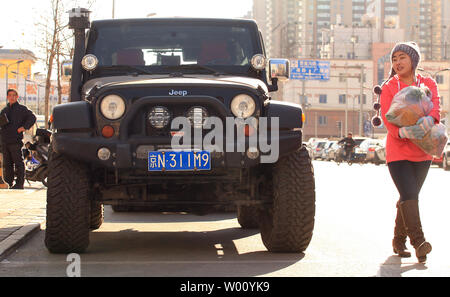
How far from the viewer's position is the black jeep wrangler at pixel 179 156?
23.4 ft

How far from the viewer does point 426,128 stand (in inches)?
281

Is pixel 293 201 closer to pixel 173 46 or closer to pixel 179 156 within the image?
pixel 179 156

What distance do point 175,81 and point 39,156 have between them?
10004mm

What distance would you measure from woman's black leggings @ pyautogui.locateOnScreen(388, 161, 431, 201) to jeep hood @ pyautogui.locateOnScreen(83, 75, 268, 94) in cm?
133

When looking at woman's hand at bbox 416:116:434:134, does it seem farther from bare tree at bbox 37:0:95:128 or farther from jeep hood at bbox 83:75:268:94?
bare tree at bbox 37:0:95:128

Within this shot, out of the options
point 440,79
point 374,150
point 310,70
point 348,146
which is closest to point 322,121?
point 440,79

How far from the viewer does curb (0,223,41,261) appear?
746cm

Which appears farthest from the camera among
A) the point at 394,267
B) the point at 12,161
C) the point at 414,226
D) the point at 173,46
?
the point at 12,161

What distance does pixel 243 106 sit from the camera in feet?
24.1

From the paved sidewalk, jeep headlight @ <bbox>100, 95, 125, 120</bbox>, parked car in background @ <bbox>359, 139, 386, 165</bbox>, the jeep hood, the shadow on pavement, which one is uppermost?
the jeep hood

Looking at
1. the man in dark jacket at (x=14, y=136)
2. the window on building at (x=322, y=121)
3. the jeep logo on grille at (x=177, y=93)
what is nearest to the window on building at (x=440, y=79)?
the window on building at (x=322, y=121)

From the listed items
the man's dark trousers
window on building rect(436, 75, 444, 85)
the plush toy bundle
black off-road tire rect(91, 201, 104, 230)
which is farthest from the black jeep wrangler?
window on building rect(436, 75, 444, 85)
